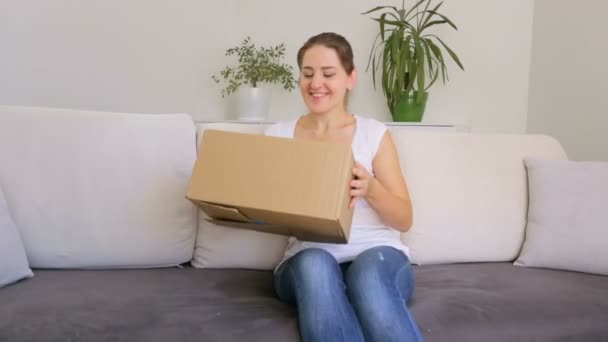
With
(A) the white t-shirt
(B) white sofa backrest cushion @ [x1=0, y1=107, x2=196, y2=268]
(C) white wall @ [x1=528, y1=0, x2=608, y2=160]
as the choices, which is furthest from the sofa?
(C) white wall @ [x1=528, y1=0, x2=608, y2=160]

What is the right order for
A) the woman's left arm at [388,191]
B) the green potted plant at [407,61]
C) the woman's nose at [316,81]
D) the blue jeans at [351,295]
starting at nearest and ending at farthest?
the blue jeans at [351,295], the woman's left arm at [388,191], the woman's nose at [316,81], the green potted plant at [407,61]

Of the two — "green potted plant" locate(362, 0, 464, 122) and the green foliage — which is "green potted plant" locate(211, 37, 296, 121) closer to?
the green foliage

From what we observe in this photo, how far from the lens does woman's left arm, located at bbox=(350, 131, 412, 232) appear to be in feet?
3.83

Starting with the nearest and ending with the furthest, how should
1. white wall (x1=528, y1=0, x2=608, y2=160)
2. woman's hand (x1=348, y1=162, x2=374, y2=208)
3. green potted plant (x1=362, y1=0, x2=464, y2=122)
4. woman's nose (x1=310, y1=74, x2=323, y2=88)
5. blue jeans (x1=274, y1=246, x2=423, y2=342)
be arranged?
blue jeans (x1=274, y1=246, x2=423, y2=342) → woman's hand (x1=348, y1=162, x2=374, y2=208) → woman's nose (x1=310, y1=74, x2=323, y2=88) → white wall (x1=528, y1=0, x2=608, y2=160) → green potted plant (x1=362, y1=0, x2=464, y2=122)

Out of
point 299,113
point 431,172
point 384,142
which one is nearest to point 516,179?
point 431,172

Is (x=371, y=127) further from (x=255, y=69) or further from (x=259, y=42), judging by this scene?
(x=259, y=42)

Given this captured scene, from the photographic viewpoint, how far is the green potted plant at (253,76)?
7.87 ft

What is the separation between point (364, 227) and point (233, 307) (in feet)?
1.24

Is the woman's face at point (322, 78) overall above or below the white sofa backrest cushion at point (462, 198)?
above

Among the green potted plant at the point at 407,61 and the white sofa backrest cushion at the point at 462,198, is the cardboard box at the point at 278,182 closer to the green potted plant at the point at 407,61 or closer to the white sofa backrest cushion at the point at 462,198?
the white sofa backrest cushion at the point at 462,198

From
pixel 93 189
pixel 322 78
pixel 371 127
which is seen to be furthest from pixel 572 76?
pixel 93 189

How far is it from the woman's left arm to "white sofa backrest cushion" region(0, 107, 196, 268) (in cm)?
56

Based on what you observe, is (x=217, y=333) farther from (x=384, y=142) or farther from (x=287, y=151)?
(x=384, y=142)

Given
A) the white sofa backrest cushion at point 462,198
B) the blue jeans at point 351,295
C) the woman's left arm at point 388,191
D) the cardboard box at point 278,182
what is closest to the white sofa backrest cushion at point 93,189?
the cardboard box at point 278,182
